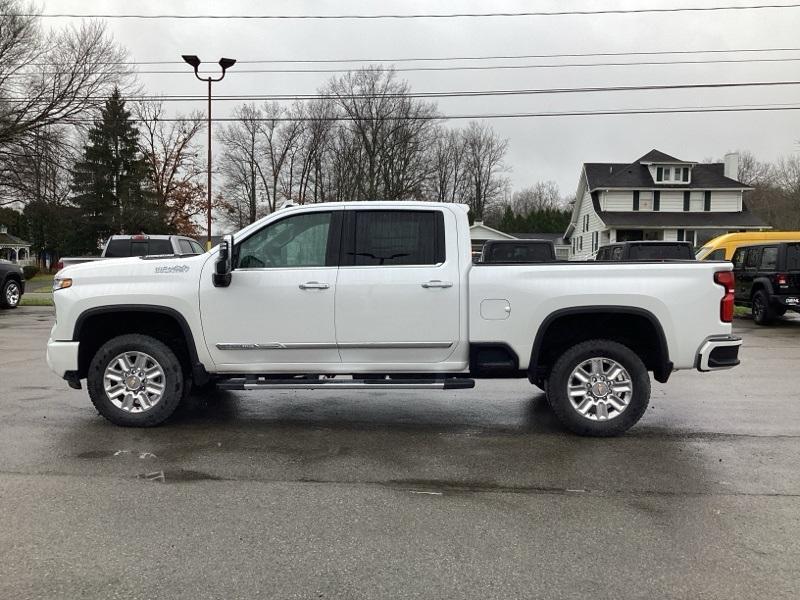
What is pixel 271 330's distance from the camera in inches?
219

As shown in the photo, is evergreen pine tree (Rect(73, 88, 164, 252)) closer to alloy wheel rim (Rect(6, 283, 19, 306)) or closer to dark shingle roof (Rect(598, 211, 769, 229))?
alloy wheel rim (Rect(6, 283, 19, 306))

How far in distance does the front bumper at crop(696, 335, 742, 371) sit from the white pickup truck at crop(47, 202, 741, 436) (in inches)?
0.5

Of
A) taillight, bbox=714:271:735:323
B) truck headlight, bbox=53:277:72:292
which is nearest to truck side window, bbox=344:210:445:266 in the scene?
taillight, bbox=714:271:735:323

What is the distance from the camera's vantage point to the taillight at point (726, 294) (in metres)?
5.36

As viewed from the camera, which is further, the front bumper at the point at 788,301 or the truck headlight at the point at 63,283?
the front bumper at the point at 788,301

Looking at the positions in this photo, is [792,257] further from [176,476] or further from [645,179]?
[645,179]

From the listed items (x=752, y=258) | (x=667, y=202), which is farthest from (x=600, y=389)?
(x=667, y=202)

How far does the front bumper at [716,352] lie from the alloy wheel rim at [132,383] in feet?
15.6

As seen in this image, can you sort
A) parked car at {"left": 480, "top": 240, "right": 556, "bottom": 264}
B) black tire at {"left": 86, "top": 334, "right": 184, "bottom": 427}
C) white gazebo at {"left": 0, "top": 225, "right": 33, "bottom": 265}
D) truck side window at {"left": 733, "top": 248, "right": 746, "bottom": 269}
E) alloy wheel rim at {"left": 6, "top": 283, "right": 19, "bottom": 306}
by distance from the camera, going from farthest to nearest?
white gazebo at {"left": 0, "top": 225, "right": 33, "bottom": 265} < alloy wheel rim at {"left": 6, "top": 283, "right": 19, "bottom": 306} < truck side window at {"left": 733, "top": 248, "right": 746, "bottom": 269} < parked car at {"left": 480, "top": 240, "right": 556, "bottom": 264} < black tire at {"left": 86, "top": 334, "right": 184, "bottom": 427}

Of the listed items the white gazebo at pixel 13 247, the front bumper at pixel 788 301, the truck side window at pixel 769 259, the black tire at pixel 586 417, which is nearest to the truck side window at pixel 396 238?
the black tire at pixel 586 417

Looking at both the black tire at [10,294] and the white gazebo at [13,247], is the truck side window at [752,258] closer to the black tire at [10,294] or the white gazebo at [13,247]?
the black tire at [10,294]

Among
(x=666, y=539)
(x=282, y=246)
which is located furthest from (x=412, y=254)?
(x=666, y=539)

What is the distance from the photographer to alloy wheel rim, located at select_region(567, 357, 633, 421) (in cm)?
551

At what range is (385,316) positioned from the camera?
18.0 ft
